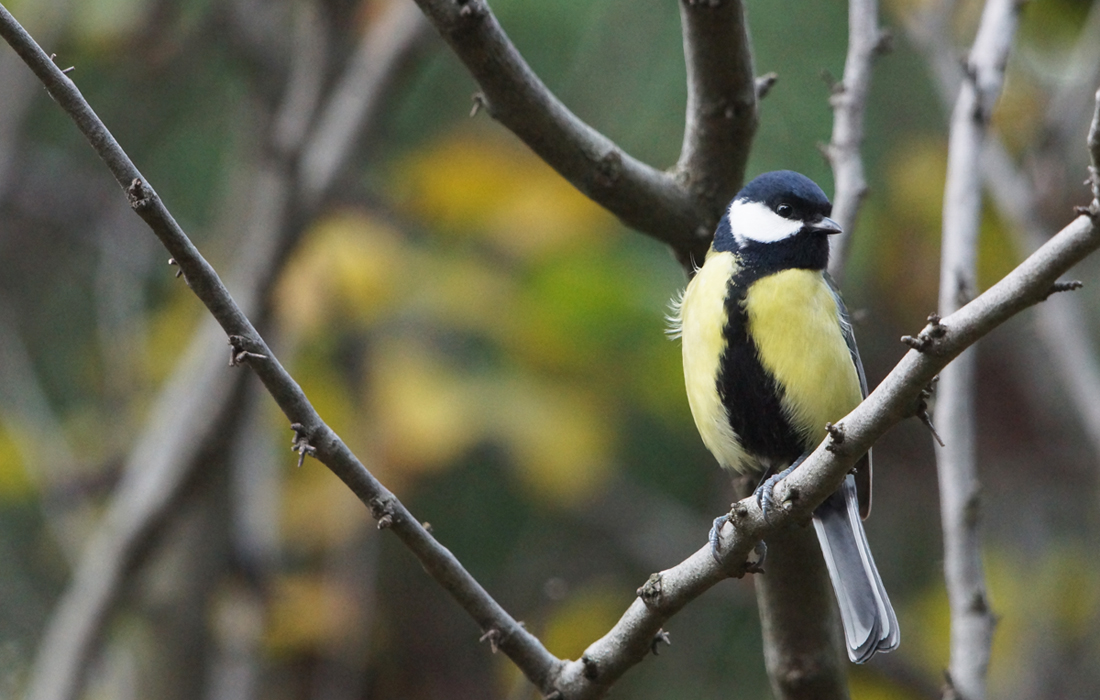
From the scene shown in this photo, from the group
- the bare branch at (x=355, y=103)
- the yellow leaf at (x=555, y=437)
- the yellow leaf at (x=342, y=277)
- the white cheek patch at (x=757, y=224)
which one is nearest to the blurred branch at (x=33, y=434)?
the yellow leaf at (x=342, y=277)

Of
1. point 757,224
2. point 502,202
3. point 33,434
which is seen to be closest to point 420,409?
point 502,202

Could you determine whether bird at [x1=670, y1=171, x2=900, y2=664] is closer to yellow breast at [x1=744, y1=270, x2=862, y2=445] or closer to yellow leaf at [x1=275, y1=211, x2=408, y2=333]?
yellow breast at [x1=744, y1=270, x2=862, y2=445]

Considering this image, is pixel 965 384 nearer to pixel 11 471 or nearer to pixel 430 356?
pixel 430 356

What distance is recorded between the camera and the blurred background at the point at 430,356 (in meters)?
2.99

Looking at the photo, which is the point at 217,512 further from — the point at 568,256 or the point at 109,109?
the point at 109,109

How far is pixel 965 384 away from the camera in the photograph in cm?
222

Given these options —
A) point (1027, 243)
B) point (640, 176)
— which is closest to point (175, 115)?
point (640, 176)

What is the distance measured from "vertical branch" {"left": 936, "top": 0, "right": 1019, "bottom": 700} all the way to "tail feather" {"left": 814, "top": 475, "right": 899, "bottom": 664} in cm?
26

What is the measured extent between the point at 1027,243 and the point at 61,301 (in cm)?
367

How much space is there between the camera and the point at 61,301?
14.3ft

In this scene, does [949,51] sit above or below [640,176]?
above

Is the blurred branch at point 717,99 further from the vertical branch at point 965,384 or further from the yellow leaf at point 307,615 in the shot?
the yellow leaf at point 307,615

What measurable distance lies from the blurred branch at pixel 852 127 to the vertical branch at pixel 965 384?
20 cm

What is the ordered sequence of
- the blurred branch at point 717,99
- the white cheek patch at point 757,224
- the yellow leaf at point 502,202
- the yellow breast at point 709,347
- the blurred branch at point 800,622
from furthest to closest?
1. the yellow leaf at point 502,202
2. the white cheek patch at point 757,224
3. the yellow breast at point 709,347
4. the blurred branch at point 800,622
5. the blurred branch at point 717,99
